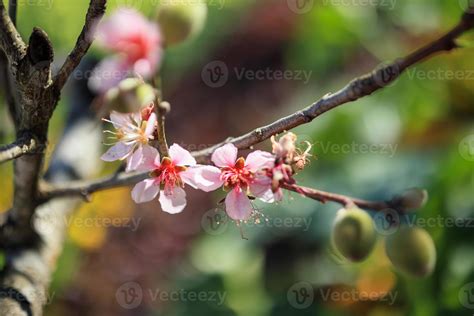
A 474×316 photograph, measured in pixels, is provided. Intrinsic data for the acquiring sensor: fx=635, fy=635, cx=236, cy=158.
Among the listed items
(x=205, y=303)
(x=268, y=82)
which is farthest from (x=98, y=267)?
(x=268, y=82)

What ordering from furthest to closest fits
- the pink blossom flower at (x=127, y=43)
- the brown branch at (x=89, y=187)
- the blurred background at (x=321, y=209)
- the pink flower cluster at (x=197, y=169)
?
the blurred background at (x=321, y=209) → the pink blossom flower at (x=127, y=43) → the brown branch at (x=89, y=187) → the pink flower cluster at (x=197, y=169)

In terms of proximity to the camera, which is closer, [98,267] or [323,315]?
[323,315]

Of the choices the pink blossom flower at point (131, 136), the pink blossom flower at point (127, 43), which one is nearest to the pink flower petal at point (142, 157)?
the pink blossom flower at point (131, 136)

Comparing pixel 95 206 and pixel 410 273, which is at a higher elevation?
pixel 410 273

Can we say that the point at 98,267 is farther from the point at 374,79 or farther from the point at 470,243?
the point at 374,79

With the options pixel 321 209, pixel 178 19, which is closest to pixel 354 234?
pixel 178 19

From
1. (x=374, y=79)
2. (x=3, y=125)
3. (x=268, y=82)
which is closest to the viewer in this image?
(x=374, y=79)

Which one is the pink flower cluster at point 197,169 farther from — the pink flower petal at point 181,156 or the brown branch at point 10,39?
the brown branch at point 10,39
